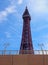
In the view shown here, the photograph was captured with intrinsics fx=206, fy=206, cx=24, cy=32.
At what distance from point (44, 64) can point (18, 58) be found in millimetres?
3890

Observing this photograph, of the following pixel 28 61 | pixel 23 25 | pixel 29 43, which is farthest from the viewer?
pixel 23 25

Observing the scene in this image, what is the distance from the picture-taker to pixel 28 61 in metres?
29.9

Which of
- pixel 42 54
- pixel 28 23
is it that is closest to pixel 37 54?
pixel 42 54

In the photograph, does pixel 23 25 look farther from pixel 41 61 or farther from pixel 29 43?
pixel 41 61

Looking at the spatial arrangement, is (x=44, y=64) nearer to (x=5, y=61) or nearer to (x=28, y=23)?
(x=5, y=61)

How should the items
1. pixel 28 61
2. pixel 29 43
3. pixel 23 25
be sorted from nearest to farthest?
pixel 28 61
pixel 29 43
pixel 23 25

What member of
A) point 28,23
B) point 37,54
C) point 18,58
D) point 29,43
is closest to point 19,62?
point 18,58

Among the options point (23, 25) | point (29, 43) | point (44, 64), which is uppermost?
point (23, 25)

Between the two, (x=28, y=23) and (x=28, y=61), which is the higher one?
(x=28, y=23)

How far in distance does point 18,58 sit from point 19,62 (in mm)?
600

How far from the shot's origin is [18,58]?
98.9 feet

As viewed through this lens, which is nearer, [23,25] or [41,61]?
[41,61]

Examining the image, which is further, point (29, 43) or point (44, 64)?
point (29, 43)

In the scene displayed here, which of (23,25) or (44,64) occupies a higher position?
(23,25)
